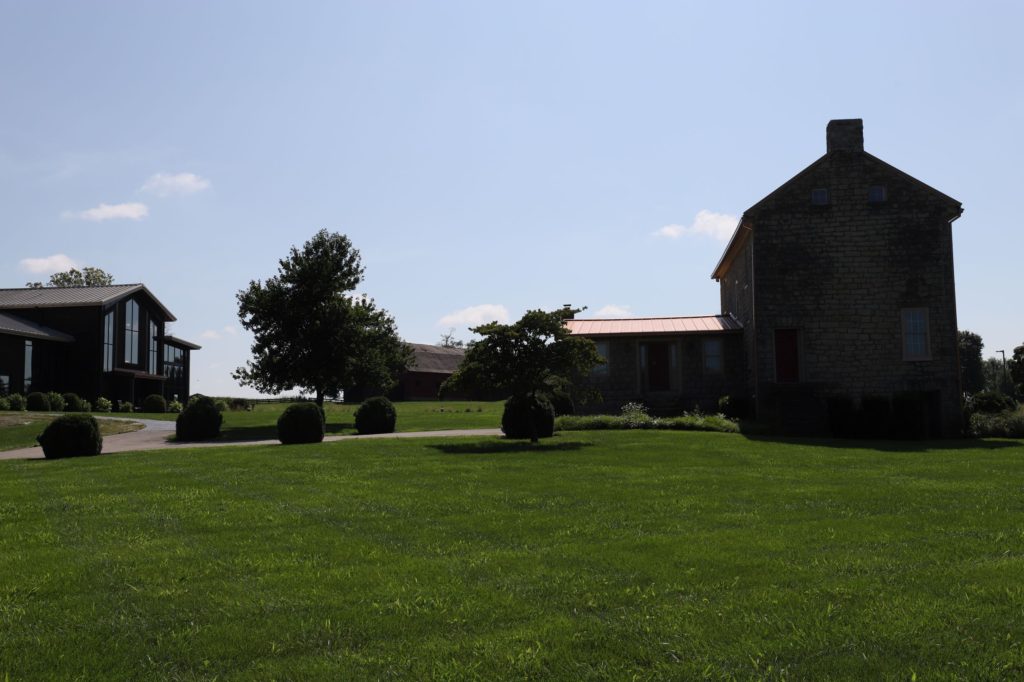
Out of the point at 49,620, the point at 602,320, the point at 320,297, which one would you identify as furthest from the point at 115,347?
the point at 49,620

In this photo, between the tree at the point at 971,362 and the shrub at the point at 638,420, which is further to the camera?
the tree at the point at 971,362

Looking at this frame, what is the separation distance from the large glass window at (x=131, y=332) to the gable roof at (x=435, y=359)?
23020 millimetres

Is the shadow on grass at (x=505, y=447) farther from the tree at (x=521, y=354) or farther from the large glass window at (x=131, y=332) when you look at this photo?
the large glass window at (x=131, y=332)

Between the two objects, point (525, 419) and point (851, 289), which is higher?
point (851, 289)

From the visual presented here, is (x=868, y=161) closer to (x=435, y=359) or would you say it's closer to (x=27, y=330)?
(x=27, y=330)

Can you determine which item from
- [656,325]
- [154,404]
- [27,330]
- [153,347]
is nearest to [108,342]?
[154,404]

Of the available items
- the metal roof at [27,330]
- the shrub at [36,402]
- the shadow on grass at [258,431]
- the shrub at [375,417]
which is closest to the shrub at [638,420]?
the shrub at [375,417]

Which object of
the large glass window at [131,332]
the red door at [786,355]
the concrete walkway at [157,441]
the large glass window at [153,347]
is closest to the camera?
the concrete walkway at [157,441]

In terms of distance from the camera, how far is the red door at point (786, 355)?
28.7 meters

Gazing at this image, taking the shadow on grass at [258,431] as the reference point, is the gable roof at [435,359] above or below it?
above

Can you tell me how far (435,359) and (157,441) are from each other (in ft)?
156

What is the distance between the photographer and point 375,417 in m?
29.8

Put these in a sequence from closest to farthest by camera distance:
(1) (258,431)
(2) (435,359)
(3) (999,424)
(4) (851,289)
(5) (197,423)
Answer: (3) (999,424), (4) (851,289), (5) (197,423), (1) (258,431), (2) (435,359)

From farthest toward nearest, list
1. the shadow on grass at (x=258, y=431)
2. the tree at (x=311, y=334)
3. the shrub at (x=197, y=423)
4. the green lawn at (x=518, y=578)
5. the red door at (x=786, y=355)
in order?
the tree at (x=311, y=334), the shadow on grass at (x=258, y=431), the shrub at (x=197, y=423), the red door at (x=786, y=355), the green lawn at (x=518, y=578)
